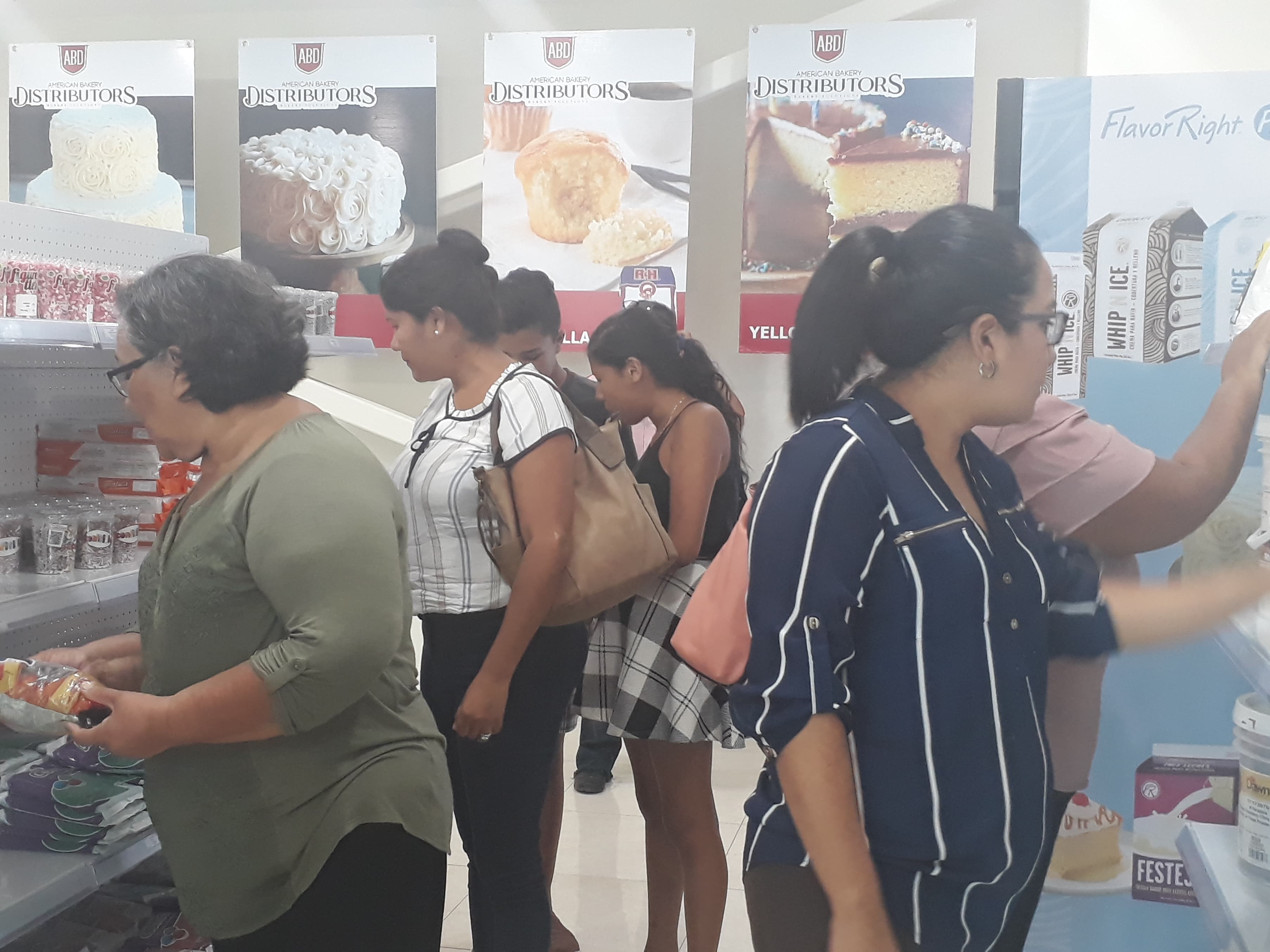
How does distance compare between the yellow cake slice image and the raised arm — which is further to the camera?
the yellow cake slice image

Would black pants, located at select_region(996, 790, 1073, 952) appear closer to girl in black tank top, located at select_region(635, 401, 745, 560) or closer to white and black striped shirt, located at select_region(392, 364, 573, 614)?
white and black striped shirt, located at select_region(392, 364, 573, 614)

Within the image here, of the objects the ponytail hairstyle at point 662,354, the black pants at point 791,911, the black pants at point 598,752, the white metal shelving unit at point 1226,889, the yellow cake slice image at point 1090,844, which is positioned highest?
the ponytail hairstyle at point 662,354

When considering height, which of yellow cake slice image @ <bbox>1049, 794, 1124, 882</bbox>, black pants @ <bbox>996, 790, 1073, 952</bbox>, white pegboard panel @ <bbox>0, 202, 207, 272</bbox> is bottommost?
yellow cake slice image @ <bbox>1049, 794, 1124, 882</bbox>

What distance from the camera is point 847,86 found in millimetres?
4383

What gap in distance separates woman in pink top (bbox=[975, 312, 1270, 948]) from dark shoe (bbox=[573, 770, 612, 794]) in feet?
7.91

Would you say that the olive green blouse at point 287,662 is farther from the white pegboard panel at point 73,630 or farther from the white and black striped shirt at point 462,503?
the white pegboard panel at point 73,630

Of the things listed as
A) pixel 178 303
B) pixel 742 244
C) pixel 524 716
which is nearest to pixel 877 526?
pixel 178 303

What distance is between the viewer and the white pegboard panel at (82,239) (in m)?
2.14

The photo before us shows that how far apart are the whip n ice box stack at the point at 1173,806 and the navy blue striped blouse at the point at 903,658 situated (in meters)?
1.14

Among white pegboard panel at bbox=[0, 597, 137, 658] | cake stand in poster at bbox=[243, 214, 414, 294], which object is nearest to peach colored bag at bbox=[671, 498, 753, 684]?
white pegboard panel at bbox=[0, 597, 137, 658]

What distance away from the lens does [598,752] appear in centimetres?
421

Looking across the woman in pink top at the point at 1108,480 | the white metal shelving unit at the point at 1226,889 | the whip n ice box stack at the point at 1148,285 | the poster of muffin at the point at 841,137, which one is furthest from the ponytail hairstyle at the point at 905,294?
the poster of muffin at the point at 841,137

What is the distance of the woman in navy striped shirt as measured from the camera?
119cm

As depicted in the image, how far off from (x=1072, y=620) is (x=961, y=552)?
0.32 m
